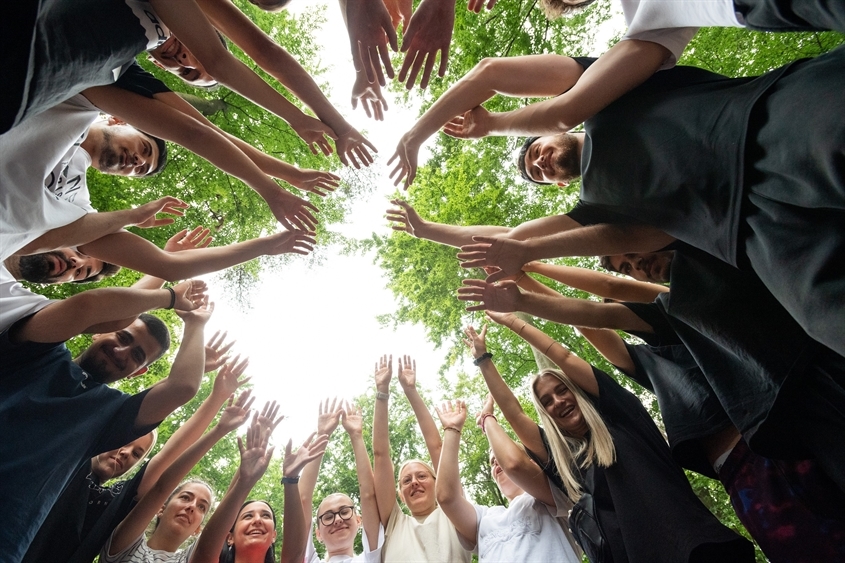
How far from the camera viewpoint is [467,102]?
2.57m

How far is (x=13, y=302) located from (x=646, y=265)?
3.87 meters

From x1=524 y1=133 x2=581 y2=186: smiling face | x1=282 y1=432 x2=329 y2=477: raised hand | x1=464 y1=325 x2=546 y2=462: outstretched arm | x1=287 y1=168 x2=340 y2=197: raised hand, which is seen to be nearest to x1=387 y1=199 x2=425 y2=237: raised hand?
x1=287 y1=168 x2=340 y2=197: raised hand

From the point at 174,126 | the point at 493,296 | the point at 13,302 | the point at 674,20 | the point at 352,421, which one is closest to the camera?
the point at 674,20

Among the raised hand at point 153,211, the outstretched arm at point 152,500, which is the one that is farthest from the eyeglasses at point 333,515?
the raised hand at point 153,211

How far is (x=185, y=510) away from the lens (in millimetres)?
3383

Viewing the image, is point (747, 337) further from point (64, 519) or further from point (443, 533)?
point (64, 519)

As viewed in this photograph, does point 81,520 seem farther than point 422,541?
No

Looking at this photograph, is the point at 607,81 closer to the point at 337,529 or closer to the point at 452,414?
the point at 452,414

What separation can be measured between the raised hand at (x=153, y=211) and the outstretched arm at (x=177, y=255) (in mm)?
117

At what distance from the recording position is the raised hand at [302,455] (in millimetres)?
3441

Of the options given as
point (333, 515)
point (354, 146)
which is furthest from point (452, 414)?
point (354, 146)

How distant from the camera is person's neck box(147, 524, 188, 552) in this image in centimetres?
322

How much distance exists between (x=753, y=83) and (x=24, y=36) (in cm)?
225

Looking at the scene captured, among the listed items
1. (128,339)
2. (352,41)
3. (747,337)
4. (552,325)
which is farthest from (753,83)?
(552,325)
